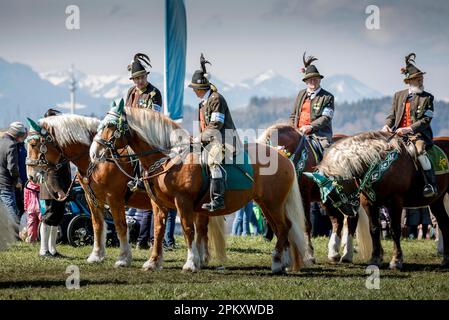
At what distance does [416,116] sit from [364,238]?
2.43 m

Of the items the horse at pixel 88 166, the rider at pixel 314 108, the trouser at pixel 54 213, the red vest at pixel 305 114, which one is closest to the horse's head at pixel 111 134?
the horse at pixel 88 166

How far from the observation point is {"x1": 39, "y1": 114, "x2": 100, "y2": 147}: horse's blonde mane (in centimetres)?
1397

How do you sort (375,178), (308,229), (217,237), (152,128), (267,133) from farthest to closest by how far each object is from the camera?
(308,229) → (267,133) → (217,237) → (375,178) → (152,128)

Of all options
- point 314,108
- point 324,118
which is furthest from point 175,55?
point 324,118

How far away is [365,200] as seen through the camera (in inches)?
549

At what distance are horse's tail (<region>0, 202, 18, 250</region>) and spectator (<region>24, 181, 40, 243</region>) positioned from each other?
6687 millimetres

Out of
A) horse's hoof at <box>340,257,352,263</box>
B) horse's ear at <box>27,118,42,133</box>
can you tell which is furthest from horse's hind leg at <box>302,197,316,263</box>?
horse's ear at <box>27,118,42,133</box>

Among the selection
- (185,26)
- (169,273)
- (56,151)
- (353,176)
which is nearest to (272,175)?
(353,176)

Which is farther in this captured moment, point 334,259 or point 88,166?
→ point 334,259

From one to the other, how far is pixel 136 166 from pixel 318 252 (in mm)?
4578

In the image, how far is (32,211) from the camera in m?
18.3

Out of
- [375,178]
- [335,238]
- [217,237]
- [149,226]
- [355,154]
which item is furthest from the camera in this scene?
[149,226]

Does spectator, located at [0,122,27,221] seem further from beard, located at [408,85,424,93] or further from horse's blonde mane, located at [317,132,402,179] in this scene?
beard, located at [408,85,424,93]

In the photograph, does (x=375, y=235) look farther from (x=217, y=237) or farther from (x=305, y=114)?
(x=305, y=114)
